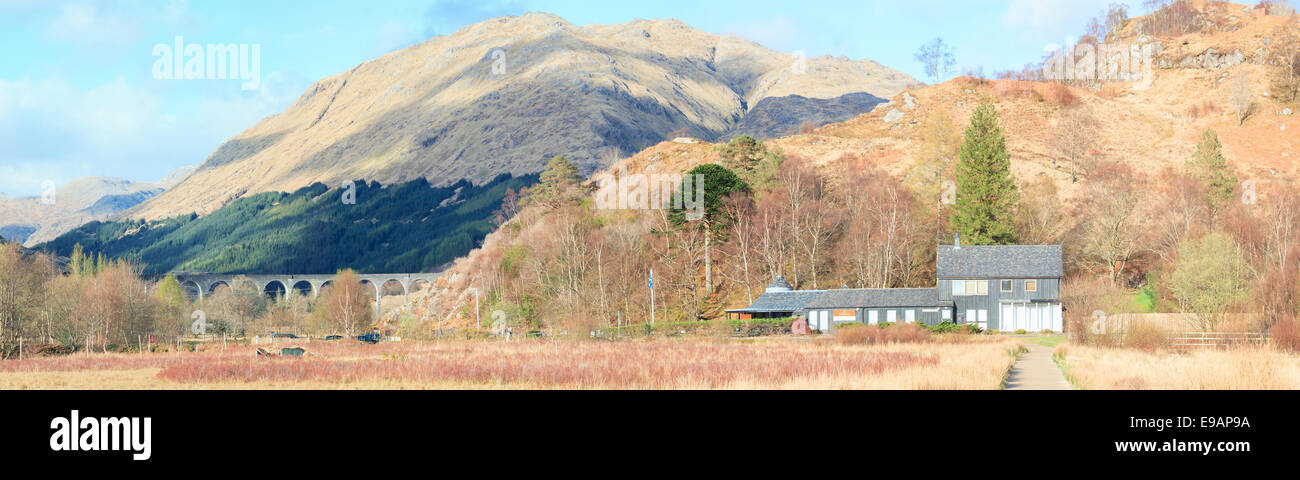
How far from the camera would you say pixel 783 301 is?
7469cm

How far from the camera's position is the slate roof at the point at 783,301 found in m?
73.8

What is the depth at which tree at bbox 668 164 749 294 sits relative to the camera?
87125 mm

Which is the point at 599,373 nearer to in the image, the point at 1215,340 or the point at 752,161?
the point at 1215,340

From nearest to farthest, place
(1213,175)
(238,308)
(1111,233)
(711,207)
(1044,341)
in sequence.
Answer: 1. (1044,341)
2. (1111,233)
3. (711,207)
4. (1213,175)
5. (238,308)

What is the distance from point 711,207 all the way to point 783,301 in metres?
16.2

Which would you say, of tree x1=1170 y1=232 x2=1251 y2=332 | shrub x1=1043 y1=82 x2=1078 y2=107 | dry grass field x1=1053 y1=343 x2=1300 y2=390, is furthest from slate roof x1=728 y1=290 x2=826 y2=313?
shrub x1=1043 y1=82 x2=1078 y2=107

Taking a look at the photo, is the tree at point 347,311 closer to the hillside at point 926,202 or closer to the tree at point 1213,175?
the hillside at point 926,202

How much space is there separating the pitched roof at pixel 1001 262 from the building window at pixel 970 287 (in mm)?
540

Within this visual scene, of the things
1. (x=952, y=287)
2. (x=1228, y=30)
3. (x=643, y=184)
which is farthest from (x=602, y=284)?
(x=1228, y=30)

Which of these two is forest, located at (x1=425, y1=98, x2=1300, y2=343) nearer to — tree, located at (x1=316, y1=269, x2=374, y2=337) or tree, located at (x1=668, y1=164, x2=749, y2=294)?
tree, located at (x1=668, y1=164, x2=749, y2=294)

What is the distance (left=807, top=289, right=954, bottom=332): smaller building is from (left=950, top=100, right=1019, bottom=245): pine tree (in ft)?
48.6

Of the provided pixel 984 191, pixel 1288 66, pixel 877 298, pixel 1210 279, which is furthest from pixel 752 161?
pixel 1288 66

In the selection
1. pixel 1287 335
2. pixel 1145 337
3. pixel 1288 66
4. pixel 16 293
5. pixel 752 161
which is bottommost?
pixel 1145 337

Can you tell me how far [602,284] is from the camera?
3137 inches
